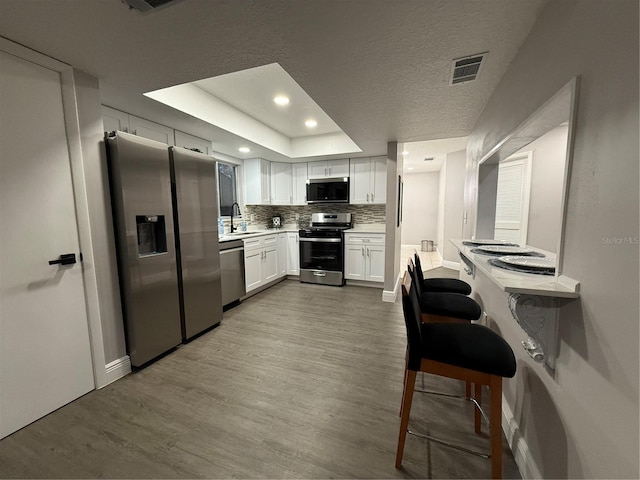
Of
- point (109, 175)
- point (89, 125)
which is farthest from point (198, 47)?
point (109, 175)

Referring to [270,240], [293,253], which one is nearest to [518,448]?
[270,240]

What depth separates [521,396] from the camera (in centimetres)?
140

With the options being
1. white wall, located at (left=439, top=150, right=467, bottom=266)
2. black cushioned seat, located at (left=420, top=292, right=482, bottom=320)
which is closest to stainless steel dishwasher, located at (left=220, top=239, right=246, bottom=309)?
black cushioned seat, located at (left=420, top=292, right=482, bottom=320)

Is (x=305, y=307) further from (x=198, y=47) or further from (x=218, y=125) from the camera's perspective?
(x=198, y=47)

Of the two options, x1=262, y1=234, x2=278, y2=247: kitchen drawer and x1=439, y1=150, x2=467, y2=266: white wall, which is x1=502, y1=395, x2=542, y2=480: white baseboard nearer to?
x1=262, y1=234, x2=278, y2=247: kitchen drawer

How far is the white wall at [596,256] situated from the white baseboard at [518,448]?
0.03 metres

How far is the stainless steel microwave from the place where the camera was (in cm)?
450

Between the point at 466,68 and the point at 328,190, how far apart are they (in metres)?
3.01

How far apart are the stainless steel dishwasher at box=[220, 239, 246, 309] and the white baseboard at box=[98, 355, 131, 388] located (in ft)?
4.12

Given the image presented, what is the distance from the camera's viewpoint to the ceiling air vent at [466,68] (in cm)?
158

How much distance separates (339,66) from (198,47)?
858mm

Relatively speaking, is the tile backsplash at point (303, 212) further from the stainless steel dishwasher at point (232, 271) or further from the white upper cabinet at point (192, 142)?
the white upper cabinet at point (192, 142)

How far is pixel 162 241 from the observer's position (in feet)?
7.54

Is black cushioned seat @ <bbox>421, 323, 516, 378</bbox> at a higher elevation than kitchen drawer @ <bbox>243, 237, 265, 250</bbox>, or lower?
lower
